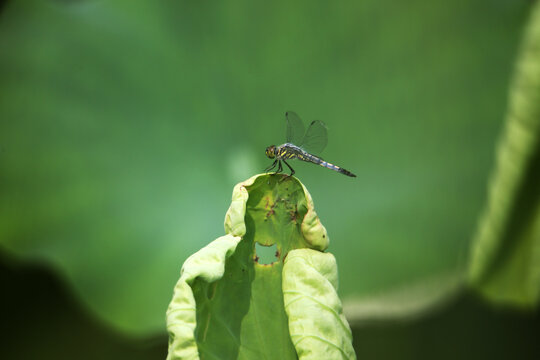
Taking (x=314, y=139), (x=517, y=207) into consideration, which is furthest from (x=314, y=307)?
(x=517, y=207)

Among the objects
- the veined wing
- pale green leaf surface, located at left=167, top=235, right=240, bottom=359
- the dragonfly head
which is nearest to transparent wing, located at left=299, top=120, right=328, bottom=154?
the veined wing

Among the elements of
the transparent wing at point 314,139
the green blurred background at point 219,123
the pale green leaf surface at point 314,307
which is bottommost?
the pale green leaf surface at point 314,307

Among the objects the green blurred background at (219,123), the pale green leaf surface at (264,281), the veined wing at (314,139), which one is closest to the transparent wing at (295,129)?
the veined wing at (314,139)

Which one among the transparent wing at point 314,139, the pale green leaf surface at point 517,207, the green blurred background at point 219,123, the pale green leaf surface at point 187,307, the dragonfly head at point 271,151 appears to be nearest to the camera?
the pale green leaf surface at point 187,307

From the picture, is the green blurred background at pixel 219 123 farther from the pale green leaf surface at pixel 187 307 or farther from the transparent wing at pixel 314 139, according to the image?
the pale green leaf surface at pixel 187 307

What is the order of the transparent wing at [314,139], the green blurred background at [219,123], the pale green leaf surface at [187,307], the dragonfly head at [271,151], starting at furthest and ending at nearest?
the green blurred background at [219,123] < the transparent wing at [314,139] < the dragonfly head at [271,151] < the pale green leaf surface at [187,307]

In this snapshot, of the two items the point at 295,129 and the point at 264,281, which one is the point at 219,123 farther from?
the point at 264,281

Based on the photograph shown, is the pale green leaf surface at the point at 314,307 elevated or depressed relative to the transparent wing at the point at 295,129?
depressed
